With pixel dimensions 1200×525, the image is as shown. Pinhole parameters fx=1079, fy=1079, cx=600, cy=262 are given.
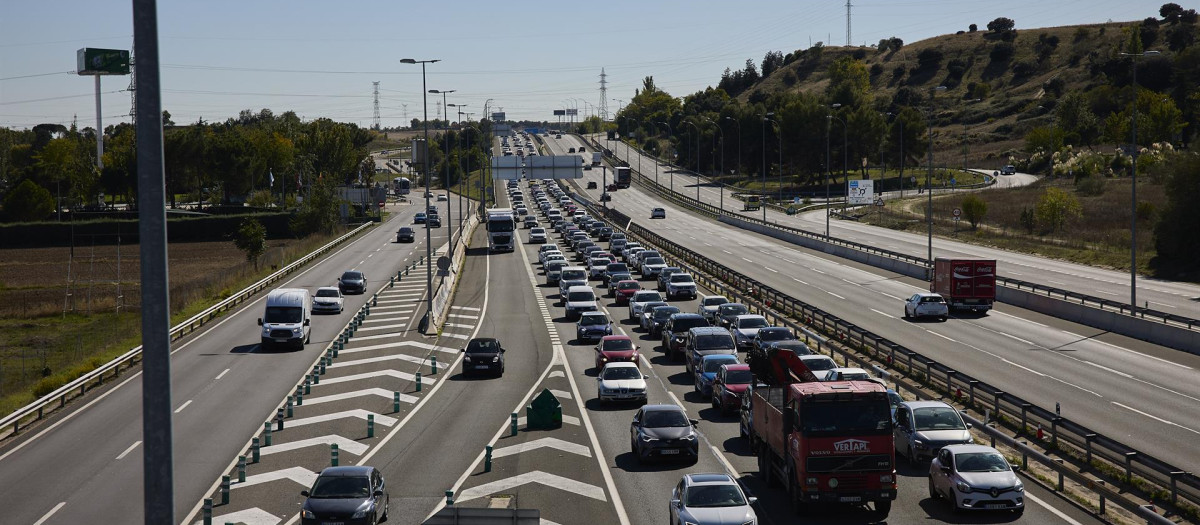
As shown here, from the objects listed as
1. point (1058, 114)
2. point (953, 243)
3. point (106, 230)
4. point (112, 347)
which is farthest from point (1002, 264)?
point (1058, 114)

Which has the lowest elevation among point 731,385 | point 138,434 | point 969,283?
point 138,434

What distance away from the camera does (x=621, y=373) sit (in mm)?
33531

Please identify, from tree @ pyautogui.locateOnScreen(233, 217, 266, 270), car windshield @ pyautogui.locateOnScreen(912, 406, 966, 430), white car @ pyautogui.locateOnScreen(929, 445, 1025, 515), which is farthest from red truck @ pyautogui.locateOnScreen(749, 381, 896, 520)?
tree @ pyautogui.locateOnScreen(233, 217, 266, 270)

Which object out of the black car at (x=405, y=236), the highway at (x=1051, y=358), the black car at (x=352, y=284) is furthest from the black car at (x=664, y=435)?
the black car at (x=405, y=236)

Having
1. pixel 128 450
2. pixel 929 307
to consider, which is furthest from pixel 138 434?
pixel 929 307

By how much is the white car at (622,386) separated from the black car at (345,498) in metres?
13.1

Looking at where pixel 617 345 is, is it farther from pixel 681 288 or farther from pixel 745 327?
pixel 681 288

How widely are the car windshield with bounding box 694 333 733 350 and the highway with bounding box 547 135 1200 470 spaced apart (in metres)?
7.73

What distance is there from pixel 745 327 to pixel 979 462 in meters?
23.1

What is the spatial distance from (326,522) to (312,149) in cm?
14446

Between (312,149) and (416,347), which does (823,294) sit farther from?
(312,149)

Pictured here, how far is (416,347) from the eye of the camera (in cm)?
4647

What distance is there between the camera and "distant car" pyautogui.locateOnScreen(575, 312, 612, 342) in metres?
47.1

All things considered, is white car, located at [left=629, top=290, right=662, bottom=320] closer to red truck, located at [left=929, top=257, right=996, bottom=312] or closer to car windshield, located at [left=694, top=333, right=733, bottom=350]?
red truck, located at [left=929, top=257, right=996, bottom=312]
